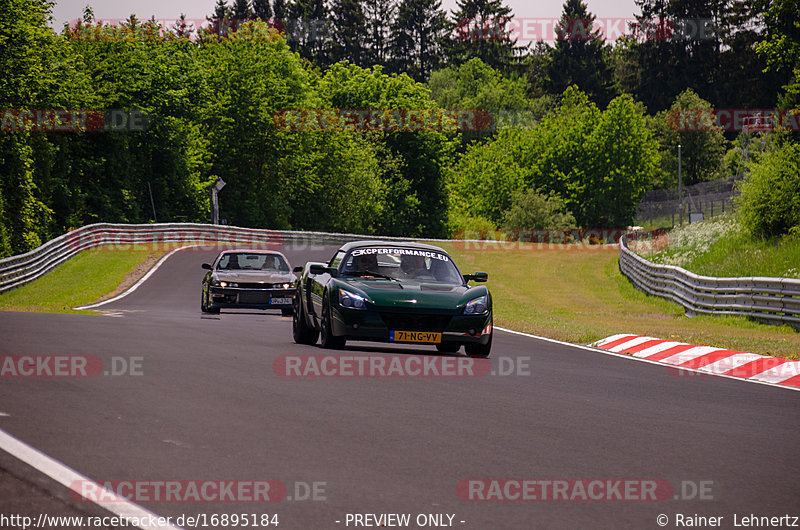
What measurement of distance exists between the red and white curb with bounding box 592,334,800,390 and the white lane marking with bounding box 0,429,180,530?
8386mm

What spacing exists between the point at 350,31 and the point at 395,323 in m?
118

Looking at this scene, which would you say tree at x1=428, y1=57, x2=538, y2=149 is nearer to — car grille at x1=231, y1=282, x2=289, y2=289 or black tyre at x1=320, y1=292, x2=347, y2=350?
car grille at x1=231, y1=282, x2=289, y2=289

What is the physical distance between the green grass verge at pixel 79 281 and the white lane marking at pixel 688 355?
1607 centimetres

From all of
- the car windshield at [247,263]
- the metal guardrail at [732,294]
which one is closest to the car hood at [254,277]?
the car windshield at [247,263]

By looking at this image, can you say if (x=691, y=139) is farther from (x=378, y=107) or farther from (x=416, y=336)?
(x=416, y=336)

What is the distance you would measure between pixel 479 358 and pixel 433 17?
404ft

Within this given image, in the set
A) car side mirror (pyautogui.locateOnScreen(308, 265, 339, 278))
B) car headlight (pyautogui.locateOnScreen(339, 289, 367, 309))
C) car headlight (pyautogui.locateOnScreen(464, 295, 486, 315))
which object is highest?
car side mirror (pyautogui.locateOnScreen(308, 265, 339, 278))

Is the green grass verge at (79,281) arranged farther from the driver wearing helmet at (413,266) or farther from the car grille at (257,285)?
the driver wearing helmet at (413,266)

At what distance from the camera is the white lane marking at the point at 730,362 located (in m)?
13.6

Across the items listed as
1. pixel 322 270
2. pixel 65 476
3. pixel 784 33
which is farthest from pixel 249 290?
pixel 784 33

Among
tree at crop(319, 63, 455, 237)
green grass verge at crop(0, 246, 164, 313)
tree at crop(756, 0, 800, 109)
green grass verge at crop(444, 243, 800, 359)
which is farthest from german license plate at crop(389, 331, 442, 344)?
tree at crop(319, 63, 455, 237)

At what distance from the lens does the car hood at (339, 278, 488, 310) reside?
13.0m

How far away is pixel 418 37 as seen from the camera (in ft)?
436

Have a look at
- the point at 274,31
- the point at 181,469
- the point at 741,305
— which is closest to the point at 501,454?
the point at 181,469
